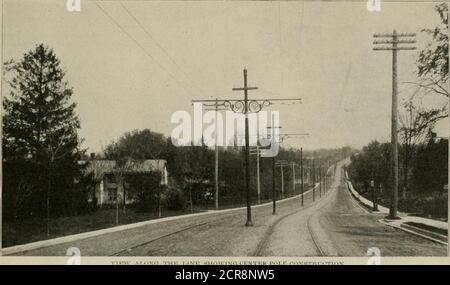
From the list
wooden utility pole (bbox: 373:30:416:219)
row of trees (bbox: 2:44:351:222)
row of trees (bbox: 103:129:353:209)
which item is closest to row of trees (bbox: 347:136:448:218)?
wooden utility pole (bbox: 373:30:416:219)

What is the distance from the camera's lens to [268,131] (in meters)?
41.6

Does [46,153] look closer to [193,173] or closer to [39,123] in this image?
[39,123]

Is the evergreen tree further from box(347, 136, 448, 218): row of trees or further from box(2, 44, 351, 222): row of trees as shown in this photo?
box(347, 136, 448, 218): row of trees

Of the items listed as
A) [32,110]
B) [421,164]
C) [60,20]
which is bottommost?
[421,164]

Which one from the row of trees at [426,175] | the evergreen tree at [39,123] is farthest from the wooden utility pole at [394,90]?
the evergreen tree at [39,123]

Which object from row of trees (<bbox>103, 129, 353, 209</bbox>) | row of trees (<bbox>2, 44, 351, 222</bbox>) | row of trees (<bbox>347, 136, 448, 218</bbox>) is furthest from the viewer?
row of trees (<bbox>103, 129, 353, 209</bbox>)

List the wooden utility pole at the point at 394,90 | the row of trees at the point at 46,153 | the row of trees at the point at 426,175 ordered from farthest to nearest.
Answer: the wooden utility pole at the point at 394,90, the row of trees at the point at 46,153, the row of trees at the point at 426,175

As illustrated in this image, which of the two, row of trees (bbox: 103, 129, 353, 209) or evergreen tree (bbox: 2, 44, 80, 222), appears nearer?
evergreen tree (bbox: 2, 44, 80, 222)

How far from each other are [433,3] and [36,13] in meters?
10.9

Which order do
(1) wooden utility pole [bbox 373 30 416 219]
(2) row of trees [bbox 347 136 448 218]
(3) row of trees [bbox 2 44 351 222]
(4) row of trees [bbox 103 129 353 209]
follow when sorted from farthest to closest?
1. (4) row of trees [bbox 103 129 353 209]
2. (1) wooden utility pole [bbox 373 30 416 219]
3. (3) row of trees [bbox 2 44 351 222]
4. (2) row of trees [bbox 347 136 448 218]

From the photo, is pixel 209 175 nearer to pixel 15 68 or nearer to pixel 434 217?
pixel 434 217

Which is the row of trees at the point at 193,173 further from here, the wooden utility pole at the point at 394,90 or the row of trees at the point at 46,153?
the wooden utility pole at the point at 394,90

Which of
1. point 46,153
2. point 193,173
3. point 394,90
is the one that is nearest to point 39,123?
point 46,153
